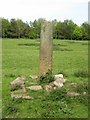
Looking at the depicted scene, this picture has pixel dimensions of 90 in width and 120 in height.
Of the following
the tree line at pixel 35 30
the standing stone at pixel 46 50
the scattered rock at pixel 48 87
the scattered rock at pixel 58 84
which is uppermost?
the tree line at pixel 35 30

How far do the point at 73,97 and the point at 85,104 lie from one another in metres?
0.61

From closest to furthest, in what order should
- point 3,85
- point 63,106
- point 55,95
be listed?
point 63,106
point 55,95
point 3,85

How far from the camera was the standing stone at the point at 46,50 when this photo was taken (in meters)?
12.3

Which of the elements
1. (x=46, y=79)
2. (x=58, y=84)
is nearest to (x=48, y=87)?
(x=58, y=84)

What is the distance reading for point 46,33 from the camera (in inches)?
488

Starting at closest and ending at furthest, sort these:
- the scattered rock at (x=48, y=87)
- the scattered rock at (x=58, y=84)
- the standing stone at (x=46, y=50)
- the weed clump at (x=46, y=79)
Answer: the scattered rock at (x=48, y=87), the scattered rock at (x=58, y=84), the weed clump at (x=46, y=79), the standing stone at (x=46, y=50)

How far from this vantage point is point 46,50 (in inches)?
483

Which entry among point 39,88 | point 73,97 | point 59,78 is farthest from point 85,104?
point 59,78

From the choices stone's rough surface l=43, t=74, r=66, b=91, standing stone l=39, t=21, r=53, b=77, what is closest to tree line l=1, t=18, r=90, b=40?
standing stone l=39, t=21, r=53, b=77

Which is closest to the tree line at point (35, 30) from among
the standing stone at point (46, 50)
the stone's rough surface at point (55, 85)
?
the standing stone at point (46, 50)

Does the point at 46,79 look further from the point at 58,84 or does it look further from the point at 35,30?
the point at 35,30

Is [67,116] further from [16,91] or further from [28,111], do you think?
[16,91]

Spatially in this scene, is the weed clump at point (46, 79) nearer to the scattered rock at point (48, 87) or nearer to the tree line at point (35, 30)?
the scattered rock at point (48, 87)

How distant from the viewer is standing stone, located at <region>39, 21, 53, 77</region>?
12.3 metres
